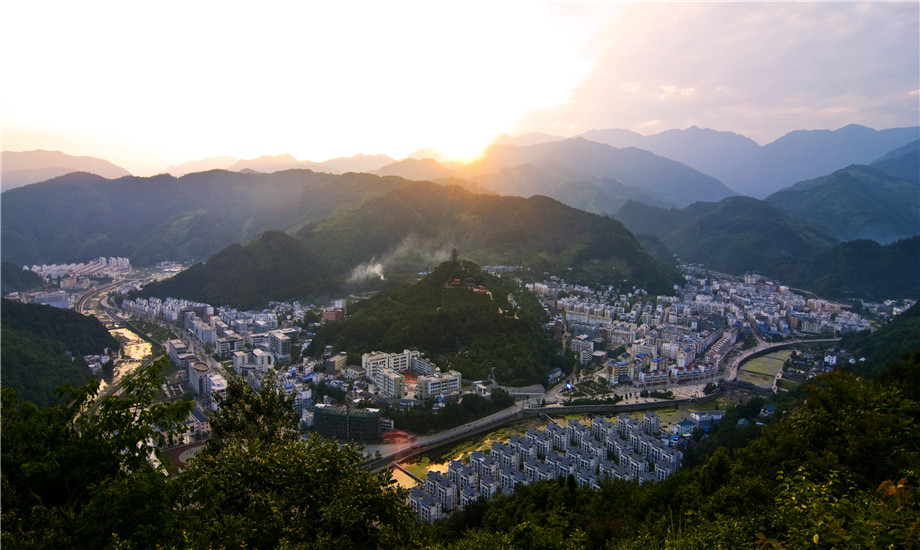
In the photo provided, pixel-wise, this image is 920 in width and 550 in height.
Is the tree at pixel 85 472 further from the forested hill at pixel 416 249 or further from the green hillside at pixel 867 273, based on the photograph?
the green hillside at pixel 867 273

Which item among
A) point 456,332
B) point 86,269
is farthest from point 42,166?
point 456,332

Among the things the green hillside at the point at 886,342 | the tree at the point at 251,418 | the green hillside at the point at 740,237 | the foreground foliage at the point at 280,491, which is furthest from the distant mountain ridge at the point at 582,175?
the foreground foliage at the point at 280,491

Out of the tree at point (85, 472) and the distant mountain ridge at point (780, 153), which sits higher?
the distant mountain ridge at point (780, 153)

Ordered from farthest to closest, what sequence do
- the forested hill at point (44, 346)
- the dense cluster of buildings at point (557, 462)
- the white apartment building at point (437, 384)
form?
the white apartment building at point (437, 384) → the forested hill at point (44, 346) → the dense cluster of buildings at point (557, 462)

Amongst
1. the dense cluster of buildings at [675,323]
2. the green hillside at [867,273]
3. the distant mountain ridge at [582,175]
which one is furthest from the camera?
the distant mountain ridge at [582,175]

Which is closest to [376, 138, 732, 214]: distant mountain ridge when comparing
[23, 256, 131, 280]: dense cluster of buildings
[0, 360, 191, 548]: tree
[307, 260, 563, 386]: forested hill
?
[23, 256, 131, 280]: dense cluster of buildings

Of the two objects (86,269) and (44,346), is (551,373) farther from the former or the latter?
(86,269)
